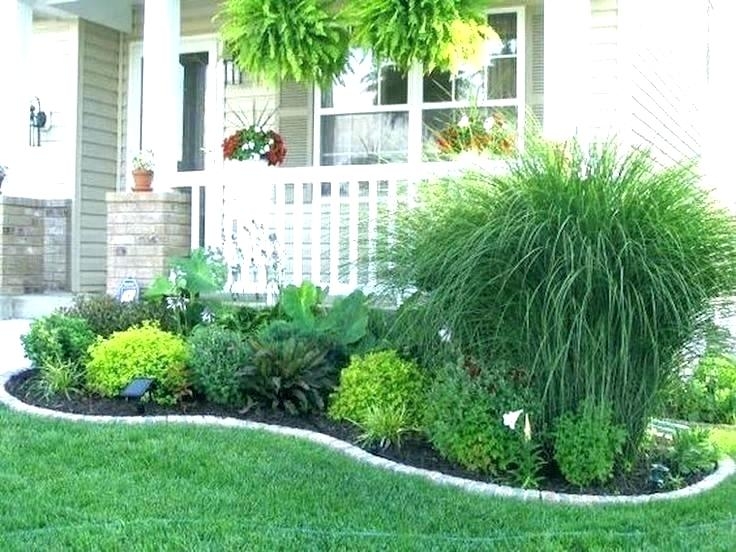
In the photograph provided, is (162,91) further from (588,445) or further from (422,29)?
(588,445)

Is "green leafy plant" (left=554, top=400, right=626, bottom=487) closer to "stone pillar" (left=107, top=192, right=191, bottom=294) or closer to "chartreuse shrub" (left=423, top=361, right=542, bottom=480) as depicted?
"chartreuse shrub" (left=423, top=361, right=542, bottom=480)

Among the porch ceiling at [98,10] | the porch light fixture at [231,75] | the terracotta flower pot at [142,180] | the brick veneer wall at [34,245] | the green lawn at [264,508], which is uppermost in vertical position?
the porch ceiling at [98,10]

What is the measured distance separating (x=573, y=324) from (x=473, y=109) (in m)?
3.91

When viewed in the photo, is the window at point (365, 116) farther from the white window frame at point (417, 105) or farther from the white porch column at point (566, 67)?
the white porch column at point (566, 67)

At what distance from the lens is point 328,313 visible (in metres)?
6.36

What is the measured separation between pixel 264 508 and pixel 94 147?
7548 mm

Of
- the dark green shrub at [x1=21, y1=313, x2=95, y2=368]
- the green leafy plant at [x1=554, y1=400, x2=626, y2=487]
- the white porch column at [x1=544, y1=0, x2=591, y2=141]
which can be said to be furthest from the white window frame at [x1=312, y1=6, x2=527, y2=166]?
the green leafy plant at [x1=554, y1=400, x2=626, y2=487]

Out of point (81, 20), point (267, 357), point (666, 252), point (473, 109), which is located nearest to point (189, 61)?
point (81, 20)

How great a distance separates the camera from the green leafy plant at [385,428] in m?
5.20

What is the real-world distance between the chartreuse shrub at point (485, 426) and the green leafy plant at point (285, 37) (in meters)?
3.91

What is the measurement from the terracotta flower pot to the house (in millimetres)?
97

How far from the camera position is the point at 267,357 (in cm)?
568

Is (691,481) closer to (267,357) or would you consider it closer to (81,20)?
(267,357)

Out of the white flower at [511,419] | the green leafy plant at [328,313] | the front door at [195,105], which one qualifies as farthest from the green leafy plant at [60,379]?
the front door at [195,105]
